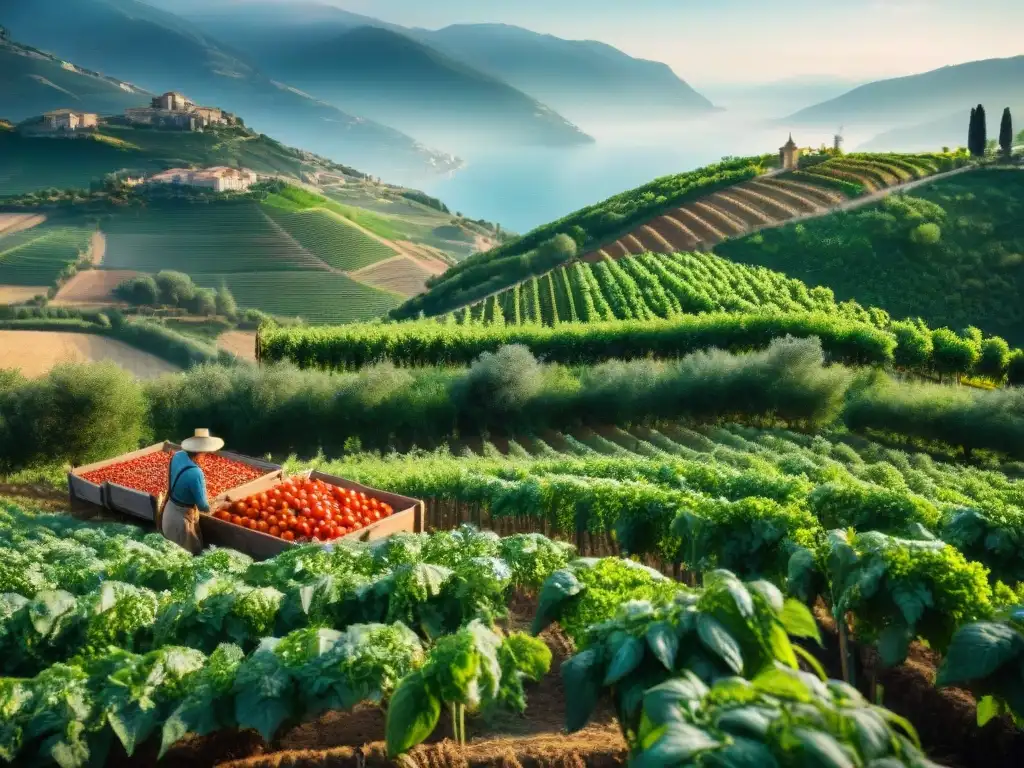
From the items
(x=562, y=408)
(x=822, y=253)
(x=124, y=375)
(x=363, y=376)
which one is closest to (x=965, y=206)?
(x=822, y=253)

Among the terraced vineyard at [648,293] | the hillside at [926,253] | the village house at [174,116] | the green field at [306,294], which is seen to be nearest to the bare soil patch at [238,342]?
the green field at [306,294]

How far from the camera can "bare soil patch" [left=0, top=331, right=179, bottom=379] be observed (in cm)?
6712

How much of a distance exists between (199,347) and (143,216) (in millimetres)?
33125

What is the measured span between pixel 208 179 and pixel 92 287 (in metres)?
22.3

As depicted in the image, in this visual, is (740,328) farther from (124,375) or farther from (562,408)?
(124,375)

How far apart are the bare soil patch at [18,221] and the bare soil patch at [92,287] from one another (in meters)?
12.9

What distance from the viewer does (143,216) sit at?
103 metres

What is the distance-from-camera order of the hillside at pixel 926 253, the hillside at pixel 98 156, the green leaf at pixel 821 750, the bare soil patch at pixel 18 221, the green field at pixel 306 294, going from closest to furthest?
the green leaf at pixel 821 750 < the hillside at pixel 926 253 < the green field at pixel 306 294 < the bare soil patch at pixel 18 221 < the hillside at pixel 98 156

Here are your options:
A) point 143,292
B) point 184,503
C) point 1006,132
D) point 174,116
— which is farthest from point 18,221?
point 184,503

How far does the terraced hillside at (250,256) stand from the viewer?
94812 mm

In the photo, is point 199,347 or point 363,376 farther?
point 199,347

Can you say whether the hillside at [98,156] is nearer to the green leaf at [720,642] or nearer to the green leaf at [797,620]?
the green leaf at [797,620]

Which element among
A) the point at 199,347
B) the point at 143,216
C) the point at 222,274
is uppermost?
the point at 143,216

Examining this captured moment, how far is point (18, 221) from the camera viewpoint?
99.8 metres
